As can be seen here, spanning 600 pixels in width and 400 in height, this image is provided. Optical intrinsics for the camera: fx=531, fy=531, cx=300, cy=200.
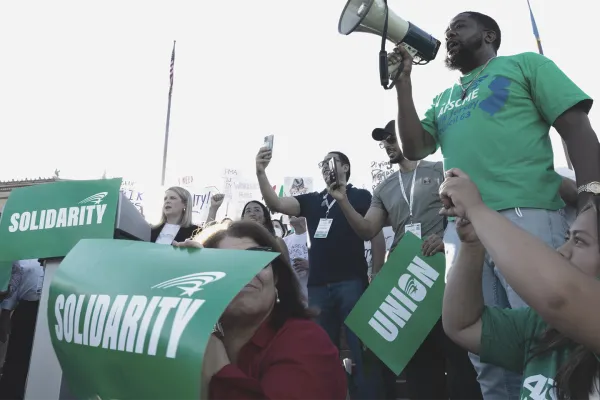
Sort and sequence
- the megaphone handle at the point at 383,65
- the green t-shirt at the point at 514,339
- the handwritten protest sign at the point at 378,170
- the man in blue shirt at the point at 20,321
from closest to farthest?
the green t-shirt at the point at 514,339
the megaphone handle at the point at 383,65
the man in blue shirt at the point at 20,321
the handwritten protest sign at the point at 378,170

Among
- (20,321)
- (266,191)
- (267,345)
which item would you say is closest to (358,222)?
(266,191)

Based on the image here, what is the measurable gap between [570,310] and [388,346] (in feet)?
6.53

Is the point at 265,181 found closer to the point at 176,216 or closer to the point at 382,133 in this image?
the point at 176,216

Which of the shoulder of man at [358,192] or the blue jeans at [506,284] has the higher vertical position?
the shoulder of man at [358,192]

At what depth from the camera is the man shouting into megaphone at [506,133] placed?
1935 mm

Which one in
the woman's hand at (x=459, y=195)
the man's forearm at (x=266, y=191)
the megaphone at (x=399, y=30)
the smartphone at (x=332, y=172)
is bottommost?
the woman's hand at (x=459, y=195)

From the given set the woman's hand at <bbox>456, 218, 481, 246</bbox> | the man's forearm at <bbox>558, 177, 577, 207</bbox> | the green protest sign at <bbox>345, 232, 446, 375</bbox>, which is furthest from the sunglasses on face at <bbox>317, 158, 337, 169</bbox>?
the woman's hand at <bbox>456, 218, 481, 246</bbox>

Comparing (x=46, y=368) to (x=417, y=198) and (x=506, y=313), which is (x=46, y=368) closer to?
(x=506, y=313)

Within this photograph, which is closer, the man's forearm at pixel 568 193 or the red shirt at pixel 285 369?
the red shirt at pixel 285 369

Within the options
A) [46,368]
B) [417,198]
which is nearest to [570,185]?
[417,198]

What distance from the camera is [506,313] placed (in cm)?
158

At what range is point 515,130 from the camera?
6.74 ft

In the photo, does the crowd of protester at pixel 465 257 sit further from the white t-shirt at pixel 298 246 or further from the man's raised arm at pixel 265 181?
the white t-shirt at pixel 298 246

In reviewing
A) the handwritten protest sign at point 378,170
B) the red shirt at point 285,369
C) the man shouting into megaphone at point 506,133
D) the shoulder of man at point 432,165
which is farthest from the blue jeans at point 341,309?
the handwritten protest sign at point 378,170
